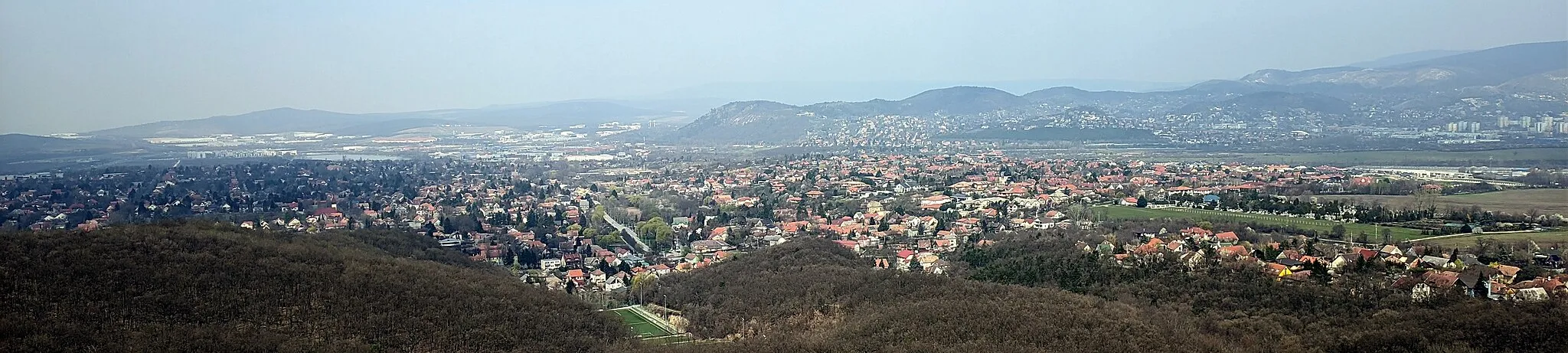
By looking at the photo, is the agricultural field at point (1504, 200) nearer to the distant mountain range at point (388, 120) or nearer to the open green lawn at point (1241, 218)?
the open green lawn at point (1241, 218)

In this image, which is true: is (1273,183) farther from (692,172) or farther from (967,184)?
(692,172)

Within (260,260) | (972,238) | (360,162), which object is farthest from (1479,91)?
(260,260)

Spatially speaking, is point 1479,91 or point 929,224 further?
point 1479,91

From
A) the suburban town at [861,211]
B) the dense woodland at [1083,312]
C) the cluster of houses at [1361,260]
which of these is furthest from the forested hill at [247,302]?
the cluster of houses at [1361,260]

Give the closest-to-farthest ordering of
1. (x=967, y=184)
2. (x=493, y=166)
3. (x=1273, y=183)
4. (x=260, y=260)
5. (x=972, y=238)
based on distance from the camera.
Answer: (x=260, y=260), (x=972, y=238), (x=1273, y=183), (x=967, y=184), (x=493, y=166)

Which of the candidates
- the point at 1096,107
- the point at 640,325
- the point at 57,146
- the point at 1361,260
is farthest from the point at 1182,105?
the point at 640,325

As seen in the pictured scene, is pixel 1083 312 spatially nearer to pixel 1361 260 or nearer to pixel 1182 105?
pixel 1361 260

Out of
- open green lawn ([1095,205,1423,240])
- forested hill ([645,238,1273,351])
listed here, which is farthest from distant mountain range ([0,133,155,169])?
open green lawn ([1095,205,1423,240])
